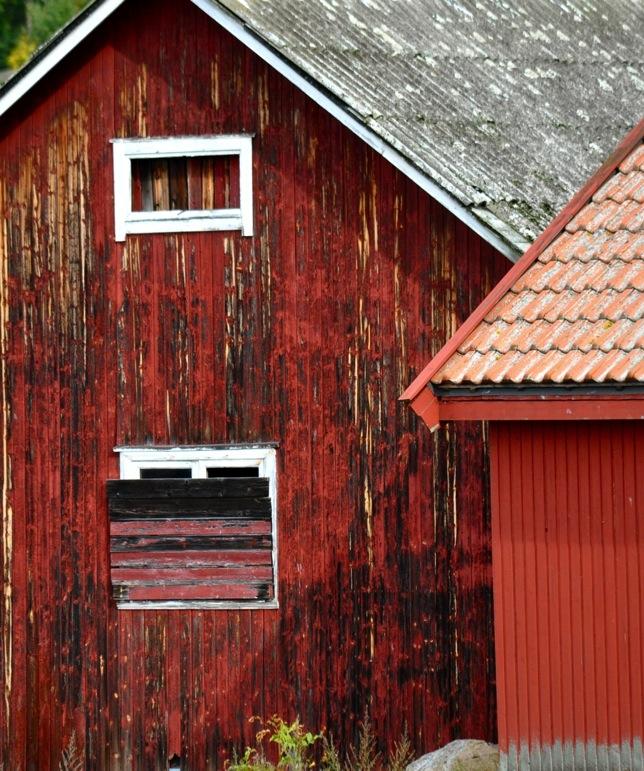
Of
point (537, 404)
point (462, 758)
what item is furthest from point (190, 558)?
point (537, 404)

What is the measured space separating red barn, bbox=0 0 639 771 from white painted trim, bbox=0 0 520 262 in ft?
0.12

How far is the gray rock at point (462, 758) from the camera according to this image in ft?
38.0

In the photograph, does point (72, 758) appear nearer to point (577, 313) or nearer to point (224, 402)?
point (224, 402)

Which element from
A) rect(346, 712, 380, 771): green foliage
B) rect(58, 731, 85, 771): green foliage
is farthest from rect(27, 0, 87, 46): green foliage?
rect(346, 712, 380, 771): green foliage

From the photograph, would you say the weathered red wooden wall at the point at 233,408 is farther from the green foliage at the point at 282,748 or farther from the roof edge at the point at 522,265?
the roof edge at the point at 522,265

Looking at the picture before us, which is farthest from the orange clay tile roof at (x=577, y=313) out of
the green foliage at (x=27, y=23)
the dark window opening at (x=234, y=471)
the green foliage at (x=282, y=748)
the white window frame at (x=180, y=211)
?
the green foliage at (x=27, y=23)

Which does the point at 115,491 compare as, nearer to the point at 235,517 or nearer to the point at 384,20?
the point at 235,517

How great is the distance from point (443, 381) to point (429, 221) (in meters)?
3.19

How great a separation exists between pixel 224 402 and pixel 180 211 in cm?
151

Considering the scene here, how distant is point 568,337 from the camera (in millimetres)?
9664

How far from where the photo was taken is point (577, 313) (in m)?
9.79

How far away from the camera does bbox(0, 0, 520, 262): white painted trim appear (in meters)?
11.5

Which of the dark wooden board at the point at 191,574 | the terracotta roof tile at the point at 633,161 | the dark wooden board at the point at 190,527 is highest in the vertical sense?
the terracotta roof tile at the point at 633,161

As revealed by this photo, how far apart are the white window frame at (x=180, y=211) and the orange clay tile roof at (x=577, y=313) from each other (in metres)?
3.22
